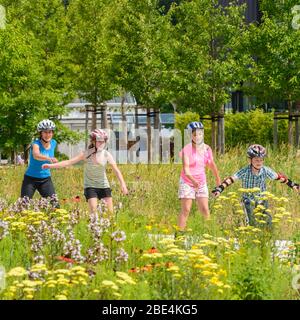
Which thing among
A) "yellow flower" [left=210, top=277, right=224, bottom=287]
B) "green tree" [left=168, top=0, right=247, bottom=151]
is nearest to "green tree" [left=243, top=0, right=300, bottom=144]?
"green tree" [left=168, top=0, right=247, bottom=151]

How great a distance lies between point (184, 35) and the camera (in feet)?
84.4

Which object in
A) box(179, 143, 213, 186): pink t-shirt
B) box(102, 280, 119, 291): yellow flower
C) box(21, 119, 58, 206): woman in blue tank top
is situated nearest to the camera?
box(102, 280, 119, 291): yellow flower

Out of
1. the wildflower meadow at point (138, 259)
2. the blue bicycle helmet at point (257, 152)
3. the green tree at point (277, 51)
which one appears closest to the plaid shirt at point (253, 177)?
the blue bicycle helmet at point (257, 152)

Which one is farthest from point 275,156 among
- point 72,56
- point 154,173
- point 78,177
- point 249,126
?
point 249,126

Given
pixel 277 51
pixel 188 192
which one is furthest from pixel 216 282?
pixel 277 51

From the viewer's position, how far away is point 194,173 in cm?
1012

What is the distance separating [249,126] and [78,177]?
61.8ft

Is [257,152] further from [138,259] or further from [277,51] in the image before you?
[277,51]

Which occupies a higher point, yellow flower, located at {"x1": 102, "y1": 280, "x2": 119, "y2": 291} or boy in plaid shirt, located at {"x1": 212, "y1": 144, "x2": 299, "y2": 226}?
boy in plaid shirt, located at {"x1": 212, "y1": 144, "x2": 299, "y2": 226}

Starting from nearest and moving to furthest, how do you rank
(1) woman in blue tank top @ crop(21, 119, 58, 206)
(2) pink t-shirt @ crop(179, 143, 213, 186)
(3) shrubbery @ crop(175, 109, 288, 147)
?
(2) pink t-shirt @ crop(179, 143, 213, 186), (1) woman in blue tank top @ crop(21, 119, 58, 206), (3) shrubbery @ crop(175, 109, 288, 147)

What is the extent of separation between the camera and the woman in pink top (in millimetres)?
9914

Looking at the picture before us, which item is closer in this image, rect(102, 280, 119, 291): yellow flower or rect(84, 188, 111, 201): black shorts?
rect(102, 280, 119, 291): yellow flower

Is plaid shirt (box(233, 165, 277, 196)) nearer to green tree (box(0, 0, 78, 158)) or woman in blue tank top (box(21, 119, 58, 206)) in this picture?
woman in blue tank top (box(21, 119, 58, 206))
